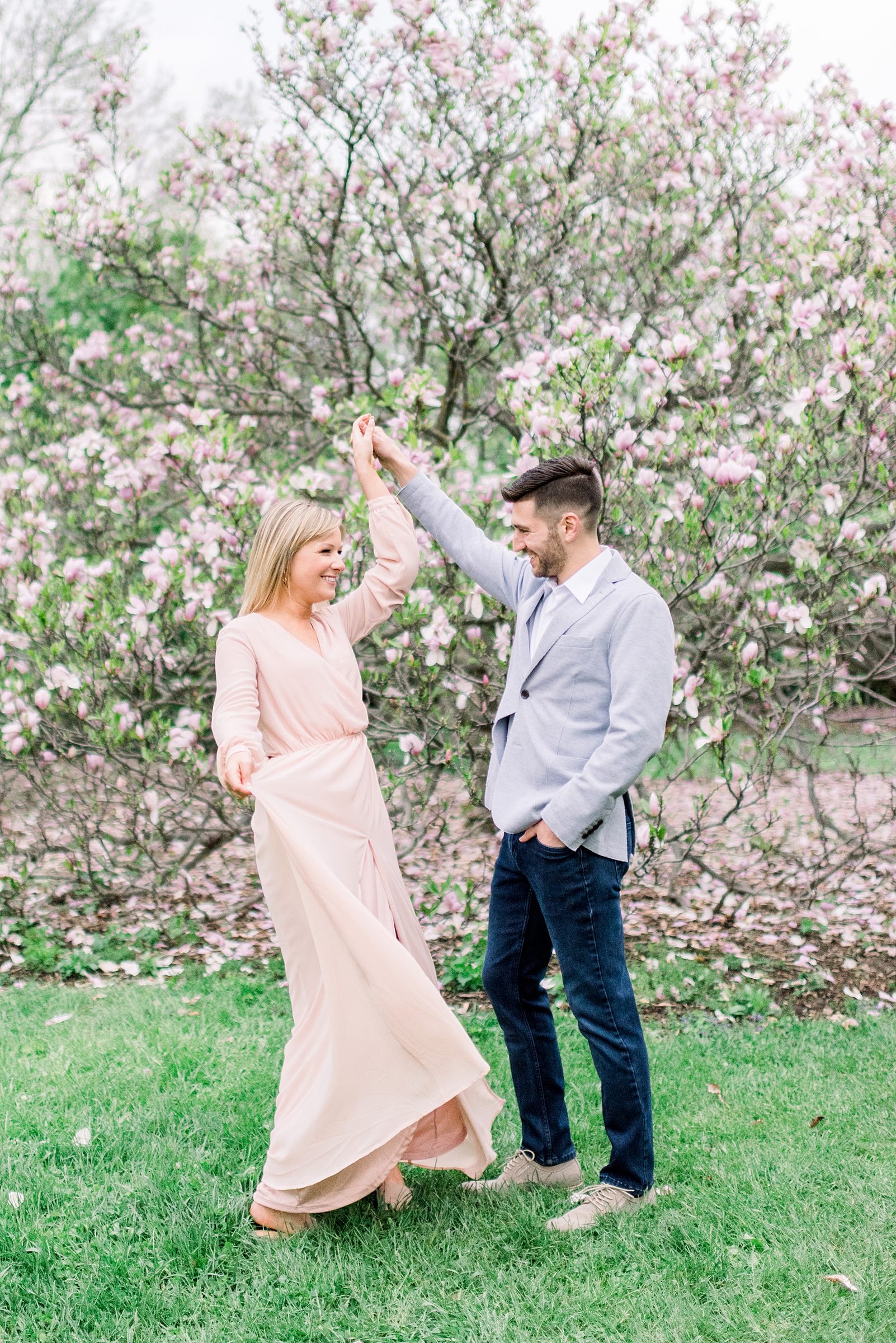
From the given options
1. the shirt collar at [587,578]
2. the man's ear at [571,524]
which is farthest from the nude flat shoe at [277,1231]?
the man's ear at [571,524]

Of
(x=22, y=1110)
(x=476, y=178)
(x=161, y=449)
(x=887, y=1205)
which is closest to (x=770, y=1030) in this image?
(x=887, y=1205)

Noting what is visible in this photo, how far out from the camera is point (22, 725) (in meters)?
4.96

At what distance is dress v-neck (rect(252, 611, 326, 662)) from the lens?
2.94 meters

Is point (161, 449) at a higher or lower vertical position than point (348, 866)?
higher

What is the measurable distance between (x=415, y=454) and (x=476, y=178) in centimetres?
245

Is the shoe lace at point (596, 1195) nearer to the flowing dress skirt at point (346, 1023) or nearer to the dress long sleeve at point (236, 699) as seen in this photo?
the flowing dress skirt at point (346, 1023)

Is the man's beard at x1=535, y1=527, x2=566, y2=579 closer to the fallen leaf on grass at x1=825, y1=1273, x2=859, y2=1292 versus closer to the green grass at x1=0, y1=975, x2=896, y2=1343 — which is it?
the green grass at x1=0, y1=975, x2=896, y2=1343

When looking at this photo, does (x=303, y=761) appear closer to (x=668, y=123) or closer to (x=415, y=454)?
(x=415, y=454)

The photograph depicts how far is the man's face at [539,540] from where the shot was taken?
287cm

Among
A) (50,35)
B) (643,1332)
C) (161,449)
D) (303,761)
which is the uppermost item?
(50,35)

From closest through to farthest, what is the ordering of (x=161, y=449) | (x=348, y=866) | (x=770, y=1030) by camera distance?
(x=348, y=866)
(x=770, y=1030)
(x=161, y=449)

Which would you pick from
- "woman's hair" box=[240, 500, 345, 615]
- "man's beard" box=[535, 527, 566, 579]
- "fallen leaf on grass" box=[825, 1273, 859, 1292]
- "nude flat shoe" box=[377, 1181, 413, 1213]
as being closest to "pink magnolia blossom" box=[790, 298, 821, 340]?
"man's beard" box=[535, 527, 566, 579]

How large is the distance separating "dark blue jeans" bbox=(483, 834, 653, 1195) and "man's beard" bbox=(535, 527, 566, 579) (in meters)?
0.74

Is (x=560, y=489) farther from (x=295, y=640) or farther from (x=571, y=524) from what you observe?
(x=295, y=640)
